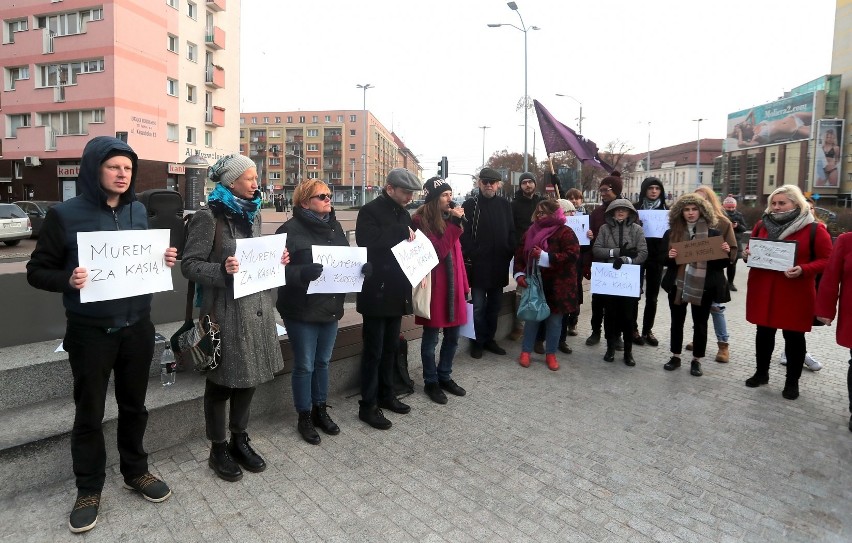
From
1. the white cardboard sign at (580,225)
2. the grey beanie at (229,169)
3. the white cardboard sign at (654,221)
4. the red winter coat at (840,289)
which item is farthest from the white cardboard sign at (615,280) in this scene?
the grey beanie at (229,169)

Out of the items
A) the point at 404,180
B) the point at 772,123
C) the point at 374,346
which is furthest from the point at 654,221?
the point at 772,123

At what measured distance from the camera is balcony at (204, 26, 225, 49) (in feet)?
119

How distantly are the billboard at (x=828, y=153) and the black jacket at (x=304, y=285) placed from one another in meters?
79.2

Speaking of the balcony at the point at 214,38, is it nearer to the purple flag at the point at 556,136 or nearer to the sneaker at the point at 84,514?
the purple flag at the point at 556,136

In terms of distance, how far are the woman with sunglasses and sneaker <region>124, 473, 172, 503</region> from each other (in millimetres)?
1025

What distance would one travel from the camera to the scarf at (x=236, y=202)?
314 cm

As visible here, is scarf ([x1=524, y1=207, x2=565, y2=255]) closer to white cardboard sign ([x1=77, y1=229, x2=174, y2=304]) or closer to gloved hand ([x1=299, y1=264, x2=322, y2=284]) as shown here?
gloved hand ([x1=299, y1=264, x2=322, y2=284])

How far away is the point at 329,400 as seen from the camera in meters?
4.73

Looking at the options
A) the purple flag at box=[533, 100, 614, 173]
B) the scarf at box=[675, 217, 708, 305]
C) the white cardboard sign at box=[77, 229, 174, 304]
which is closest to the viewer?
the white cardboard sign at box=[77, 229, 174, 304]

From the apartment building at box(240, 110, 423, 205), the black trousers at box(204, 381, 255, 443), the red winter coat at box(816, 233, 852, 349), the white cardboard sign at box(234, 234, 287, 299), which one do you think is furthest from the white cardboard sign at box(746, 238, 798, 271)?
the apartment building at box(240, 110, 423, 205)

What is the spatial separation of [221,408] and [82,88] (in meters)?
33.5

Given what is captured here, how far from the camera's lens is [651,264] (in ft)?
21.4

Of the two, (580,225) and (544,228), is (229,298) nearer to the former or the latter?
(544,228)

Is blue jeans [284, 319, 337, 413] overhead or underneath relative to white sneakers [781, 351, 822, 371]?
overhead
